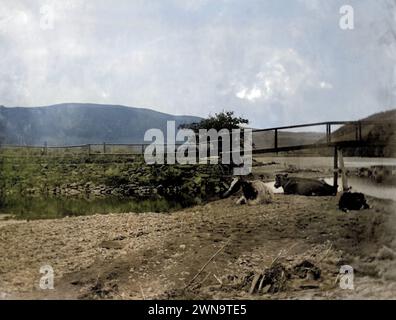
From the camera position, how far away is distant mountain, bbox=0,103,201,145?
5.36 meters

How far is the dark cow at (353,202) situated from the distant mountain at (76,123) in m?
1.61

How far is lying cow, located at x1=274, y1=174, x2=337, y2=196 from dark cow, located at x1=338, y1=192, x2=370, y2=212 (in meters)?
0.13

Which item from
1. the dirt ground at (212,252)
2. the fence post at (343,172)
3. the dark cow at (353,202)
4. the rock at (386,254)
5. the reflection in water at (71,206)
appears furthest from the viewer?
the reflection in water at (71,206)

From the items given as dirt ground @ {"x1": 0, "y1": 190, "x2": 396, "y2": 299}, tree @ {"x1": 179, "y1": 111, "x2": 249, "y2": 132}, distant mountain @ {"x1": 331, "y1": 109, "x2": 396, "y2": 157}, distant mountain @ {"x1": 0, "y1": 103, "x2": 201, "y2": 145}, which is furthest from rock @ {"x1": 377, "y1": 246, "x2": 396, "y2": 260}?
distant mountain @ {"x1": 0, "y1": 103, "x2": 201, "y2": 145}

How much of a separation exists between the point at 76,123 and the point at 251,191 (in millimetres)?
1900

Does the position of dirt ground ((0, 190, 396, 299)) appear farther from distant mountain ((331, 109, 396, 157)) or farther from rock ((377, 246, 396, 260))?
distant mountain ((331, 109, 396, 157))

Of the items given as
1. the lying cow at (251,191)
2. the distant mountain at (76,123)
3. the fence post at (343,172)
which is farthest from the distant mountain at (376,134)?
the distant mountain at (76,123)

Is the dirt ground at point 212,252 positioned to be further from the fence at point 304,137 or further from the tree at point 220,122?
the tree at point 220,122

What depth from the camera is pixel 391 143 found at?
516 centimetres

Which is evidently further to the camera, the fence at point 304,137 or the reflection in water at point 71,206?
the reflection in water at point 71,206

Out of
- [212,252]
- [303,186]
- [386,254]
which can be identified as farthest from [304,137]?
[212,252]

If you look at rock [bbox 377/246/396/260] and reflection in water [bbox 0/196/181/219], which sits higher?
reflection in water [bbox 0/196/181/219]

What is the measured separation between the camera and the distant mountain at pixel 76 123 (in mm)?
5359

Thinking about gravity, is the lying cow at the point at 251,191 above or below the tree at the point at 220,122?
below
